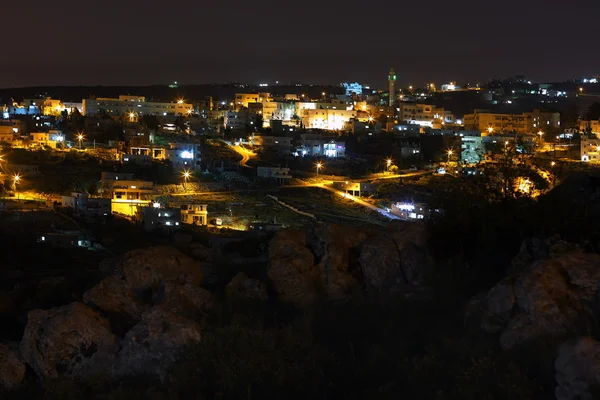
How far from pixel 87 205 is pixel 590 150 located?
97.5 feet

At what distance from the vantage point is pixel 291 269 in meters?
6.98

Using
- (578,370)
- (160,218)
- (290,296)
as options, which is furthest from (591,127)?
(578,370)

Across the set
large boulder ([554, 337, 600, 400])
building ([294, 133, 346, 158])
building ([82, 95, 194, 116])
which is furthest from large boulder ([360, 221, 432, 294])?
building ([82, 95, 194, 116])

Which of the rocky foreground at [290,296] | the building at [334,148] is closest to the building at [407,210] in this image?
the building at [334,148]

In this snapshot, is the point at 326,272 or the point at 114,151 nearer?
the point at 326,272

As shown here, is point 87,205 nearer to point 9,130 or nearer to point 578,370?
point 9,130

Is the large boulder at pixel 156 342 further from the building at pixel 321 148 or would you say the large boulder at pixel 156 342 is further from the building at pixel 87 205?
the building at pixel 321 148

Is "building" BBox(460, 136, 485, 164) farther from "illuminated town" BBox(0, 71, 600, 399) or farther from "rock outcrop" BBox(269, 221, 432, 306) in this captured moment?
"rock outcrop" BBox(269, 221, 432, 306)

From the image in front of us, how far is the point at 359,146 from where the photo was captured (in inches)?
1891

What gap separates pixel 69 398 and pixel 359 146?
4293 cm

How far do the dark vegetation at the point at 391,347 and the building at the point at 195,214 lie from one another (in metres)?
19.7

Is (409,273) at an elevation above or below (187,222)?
above

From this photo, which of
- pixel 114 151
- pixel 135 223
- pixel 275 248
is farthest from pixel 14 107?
pixel 275 248

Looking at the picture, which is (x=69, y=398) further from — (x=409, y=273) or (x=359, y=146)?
(x=359, y=146)
